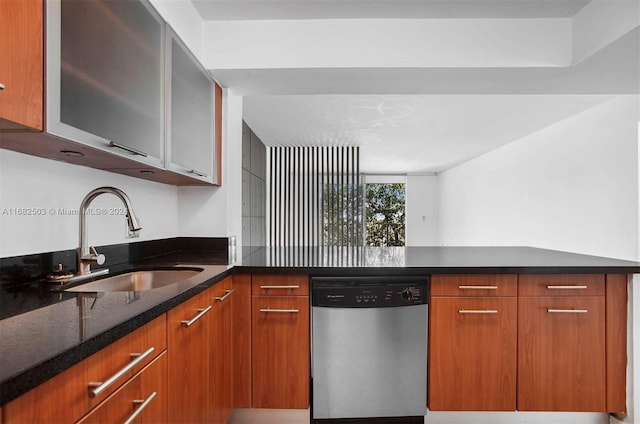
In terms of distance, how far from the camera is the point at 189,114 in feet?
6.26

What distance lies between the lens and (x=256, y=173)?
5.29m

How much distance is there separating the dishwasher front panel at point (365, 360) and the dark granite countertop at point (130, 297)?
0.26 meters

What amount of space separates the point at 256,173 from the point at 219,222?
2.92m

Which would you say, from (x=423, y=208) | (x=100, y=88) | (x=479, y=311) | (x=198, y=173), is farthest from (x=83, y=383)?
(x=423, y=208)

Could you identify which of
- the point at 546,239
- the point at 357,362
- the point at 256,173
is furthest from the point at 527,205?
the point at 357,362

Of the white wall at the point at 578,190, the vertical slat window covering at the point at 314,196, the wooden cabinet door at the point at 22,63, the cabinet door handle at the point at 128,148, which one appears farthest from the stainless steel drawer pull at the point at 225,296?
the vertical slat window covering at the point at 314,196

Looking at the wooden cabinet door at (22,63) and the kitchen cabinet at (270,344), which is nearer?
the wooden cabinet door at (22,63)

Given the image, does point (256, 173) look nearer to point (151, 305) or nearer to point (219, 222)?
point (219, 222)

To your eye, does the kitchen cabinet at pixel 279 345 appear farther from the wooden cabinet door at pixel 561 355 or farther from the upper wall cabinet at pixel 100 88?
the wooden cabinet door at pixel 561 355

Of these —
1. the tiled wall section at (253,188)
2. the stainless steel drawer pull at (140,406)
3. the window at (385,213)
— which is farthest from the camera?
the window at (385,213)

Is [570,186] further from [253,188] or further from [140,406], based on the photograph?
[140,406]

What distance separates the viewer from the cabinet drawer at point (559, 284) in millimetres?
1919

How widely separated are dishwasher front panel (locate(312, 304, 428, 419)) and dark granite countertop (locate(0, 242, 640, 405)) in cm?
26

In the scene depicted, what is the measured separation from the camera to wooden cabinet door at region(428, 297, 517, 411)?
6.32ft
